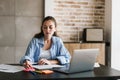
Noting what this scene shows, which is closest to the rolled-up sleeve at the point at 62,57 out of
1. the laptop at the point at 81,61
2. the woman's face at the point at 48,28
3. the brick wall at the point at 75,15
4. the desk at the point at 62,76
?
the woman's face at the point at 48,28

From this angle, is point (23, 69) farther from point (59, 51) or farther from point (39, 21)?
point (39, 21)

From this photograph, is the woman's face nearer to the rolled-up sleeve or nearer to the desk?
the rolled-up sleeve

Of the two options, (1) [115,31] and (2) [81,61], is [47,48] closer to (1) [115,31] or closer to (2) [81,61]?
(2) [81,61]

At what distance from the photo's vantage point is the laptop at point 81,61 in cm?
215

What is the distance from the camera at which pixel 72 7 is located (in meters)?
4.52

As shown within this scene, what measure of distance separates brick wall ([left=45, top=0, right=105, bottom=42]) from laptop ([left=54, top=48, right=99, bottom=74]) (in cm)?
221

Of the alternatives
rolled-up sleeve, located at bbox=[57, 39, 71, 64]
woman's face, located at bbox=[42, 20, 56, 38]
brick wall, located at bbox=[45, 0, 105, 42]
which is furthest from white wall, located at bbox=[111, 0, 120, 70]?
woman's face, located at bbox=[42, 20, 56, 38]

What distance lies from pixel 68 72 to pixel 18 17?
2366mm

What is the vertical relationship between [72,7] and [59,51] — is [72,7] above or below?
above

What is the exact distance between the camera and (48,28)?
9.17ft

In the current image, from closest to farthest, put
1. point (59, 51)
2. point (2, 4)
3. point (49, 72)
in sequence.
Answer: point (49, 72) < point (59, 51) < point (2, 4)

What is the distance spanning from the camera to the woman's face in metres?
2.80

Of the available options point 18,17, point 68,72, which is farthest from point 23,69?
point 18,17

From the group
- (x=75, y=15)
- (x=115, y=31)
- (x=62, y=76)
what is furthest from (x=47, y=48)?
(x=115, y=31)
